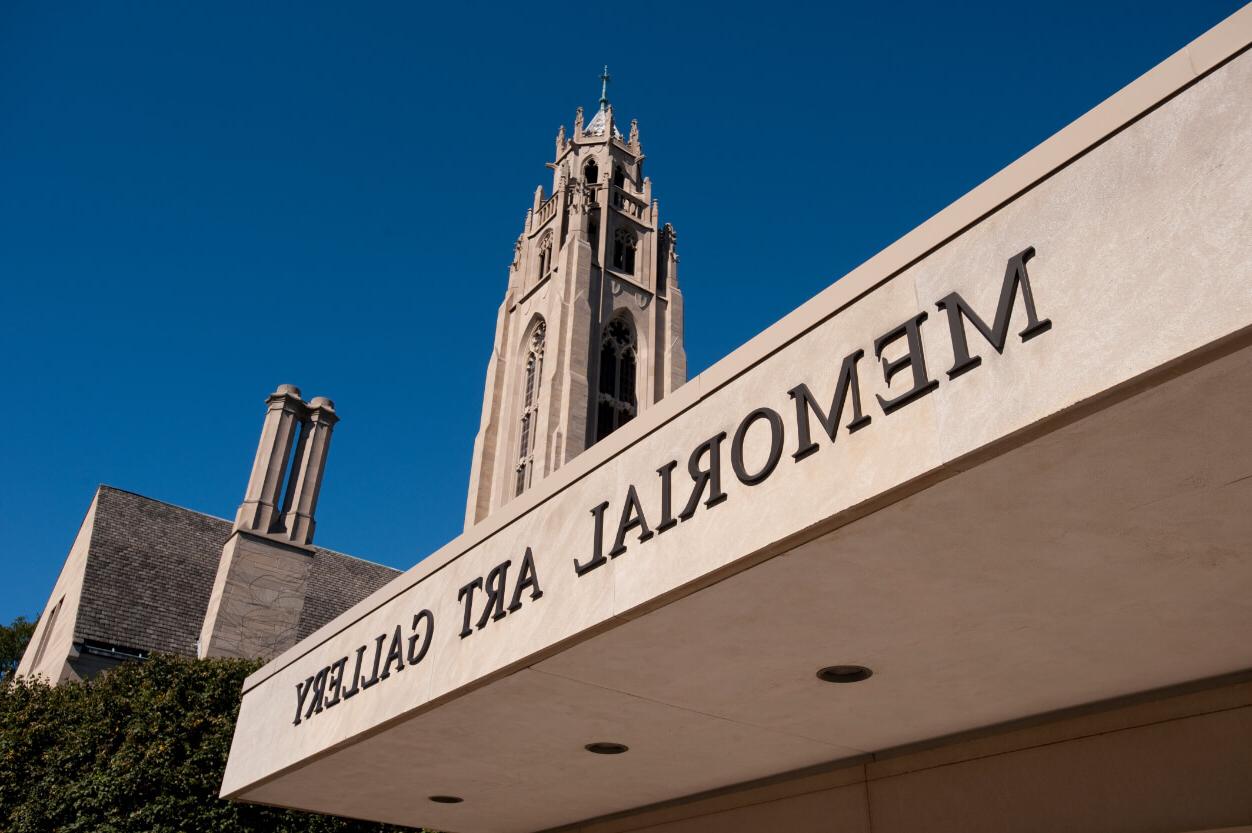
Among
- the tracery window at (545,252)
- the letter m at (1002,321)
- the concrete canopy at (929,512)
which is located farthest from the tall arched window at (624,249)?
the letter m at (1002,321)

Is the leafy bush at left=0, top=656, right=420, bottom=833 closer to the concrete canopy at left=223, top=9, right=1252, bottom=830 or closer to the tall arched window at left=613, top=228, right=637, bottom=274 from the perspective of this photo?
the concrete canopy at left=223, top=9, right=1252, bottom=830

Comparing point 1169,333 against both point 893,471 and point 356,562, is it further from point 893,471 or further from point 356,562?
point 356,562

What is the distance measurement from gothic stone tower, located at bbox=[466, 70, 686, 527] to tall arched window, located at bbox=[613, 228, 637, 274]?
0.30ft

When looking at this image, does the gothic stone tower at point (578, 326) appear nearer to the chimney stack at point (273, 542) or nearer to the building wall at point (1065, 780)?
the chimney stack at point (273, 542)

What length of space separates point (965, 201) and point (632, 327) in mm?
53012

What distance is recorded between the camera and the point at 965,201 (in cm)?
456

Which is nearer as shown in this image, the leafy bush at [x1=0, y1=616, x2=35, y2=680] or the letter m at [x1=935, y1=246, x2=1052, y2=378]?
the letter m at [x1=935, y1=246, x2=1052, y2=378]

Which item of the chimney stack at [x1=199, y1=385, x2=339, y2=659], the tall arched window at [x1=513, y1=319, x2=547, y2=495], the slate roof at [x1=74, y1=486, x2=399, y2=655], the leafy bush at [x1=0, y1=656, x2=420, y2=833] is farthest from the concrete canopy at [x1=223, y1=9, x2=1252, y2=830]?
the tall arched window at [x1=513, y1=319, x2=547, y2=495]

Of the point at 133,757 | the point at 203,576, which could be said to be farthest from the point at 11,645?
the point at 133,757

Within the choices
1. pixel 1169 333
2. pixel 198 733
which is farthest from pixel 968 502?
pixel 198 733

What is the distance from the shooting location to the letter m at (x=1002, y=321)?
3984 mm

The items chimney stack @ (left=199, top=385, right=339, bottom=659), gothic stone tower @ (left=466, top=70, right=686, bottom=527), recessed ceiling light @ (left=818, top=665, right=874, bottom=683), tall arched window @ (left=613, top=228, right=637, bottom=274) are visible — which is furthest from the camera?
tall arched window @ (left=613, top=228, right=637, bottom=274)

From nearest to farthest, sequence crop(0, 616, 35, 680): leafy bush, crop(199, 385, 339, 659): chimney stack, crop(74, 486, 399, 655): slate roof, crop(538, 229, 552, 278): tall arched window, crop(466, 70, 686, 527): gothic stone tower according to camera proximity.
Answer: crop(199, 385, 339, 659): chimney stack
crop(74, 486, 399, 655): slate roof
crop(0, 616, 35, 680): leafy bush
crop(466, 70, 686, 527): gothic stone tower
crop(538, 229, 552, 278): tall arched window

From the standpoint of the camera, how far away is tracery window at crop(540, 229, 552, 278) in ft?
198
